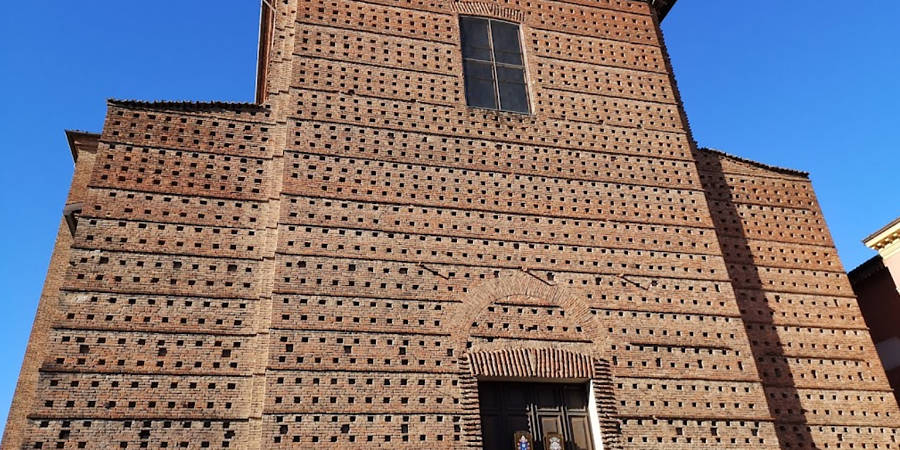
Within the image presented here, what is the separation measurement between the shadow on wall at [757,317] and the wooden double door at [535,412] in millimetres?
3177

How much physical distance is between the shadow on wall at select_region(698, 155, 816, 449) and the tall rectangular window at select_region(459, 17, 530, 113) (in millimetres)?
3978

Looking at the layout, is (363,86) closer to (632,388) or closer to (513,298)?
(513,298)

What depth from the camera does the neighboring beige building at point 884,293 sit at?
53.2ft

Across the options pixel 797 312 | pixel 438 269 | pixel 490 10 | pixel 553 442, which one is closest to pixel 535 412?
pixel 553 442

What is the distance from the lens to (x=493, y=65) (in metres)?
14.8

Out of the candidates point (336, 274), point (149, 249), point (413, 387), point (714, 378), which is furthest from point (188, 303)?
point (714, 378)

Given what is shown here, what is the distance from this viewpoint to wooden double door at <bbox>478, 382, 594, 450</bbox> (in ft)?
36.0

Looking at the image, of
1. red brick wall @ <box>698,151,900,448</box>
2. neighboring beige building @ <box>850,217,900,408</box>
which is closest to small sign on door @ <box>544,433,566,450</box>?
red brick wall @ <box>698,151,900,448</box>

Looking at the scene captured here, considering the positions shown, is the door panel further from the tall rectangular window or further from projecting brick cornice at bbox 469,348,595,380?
the tall rectangular window

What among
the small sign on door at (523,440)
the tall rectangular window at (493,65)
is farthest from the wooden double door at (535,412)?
the tall rectangular window at (493,65)

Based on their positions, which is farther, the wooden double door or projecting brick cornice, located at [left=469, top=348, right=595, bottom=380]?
projecting brick cornice, located at [left=469, top=348, right=595, bottom=380]

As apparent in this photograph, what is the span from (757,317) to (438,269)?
228 inches

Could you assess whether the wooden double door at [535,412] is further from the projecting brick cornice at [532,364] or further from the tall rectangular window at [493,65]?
the tall rectangular window at [493,65]

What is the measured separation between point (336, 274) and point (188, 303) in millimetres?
2107
